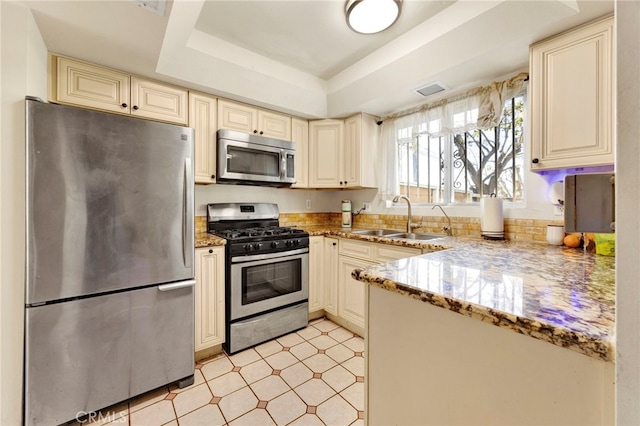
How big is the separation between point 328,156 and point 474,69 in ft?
4.98

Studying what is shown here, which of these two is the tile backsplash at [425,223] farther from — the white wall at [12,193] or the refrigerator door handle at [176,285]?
the white wall at [12,193]

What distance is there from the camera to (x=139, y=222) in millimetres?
1553

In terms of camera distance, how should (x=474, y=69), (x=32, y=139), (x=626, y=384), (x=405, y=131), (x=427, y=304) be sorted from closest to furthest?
(x=626, y=384), (x=427, y=304), (x=32, y=139), (x=474, y=69), (x=405, y=131)

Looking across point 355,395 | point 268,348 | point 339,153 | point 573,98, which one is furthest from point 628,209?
point 339,153

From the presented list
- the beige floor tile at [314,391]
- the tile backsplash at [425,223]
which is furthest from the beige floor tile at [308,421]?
the tile backsplash at [425,223]

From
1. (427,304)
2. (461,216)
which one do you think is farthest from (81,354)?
(461,216)

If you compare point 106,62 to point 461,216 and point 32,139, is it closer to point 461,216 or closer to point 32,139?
point 32,139

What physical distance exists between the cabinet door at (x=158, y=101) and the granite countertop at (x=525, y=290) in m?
1.98

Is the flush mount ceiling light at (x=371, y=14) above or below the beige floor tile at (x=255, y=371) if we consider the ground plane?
above

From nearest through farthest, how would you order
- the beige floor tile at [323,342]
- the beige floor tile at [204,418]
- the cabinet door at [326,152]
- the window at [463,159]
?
1. the beige floor tile at [204,418]
2. the window at [463,159]
3. the beige floor tile at [323,342]
4. the cabinet door at [326,152]

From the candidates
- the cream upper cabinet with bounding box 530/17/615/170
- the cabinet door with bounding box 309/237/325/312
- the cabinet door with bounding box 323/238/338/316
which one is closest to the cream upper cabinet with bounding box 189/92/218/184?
the cabinet door with bounding box 309/237/325/312

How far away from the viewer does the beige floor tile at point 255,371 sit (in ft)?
6.00

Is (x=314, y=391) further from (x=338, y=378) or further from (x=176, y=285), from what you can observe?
(x=176, y=285)

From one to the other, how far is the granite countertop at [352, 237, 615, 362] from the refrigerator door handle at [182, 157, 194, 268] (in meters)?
1.25
